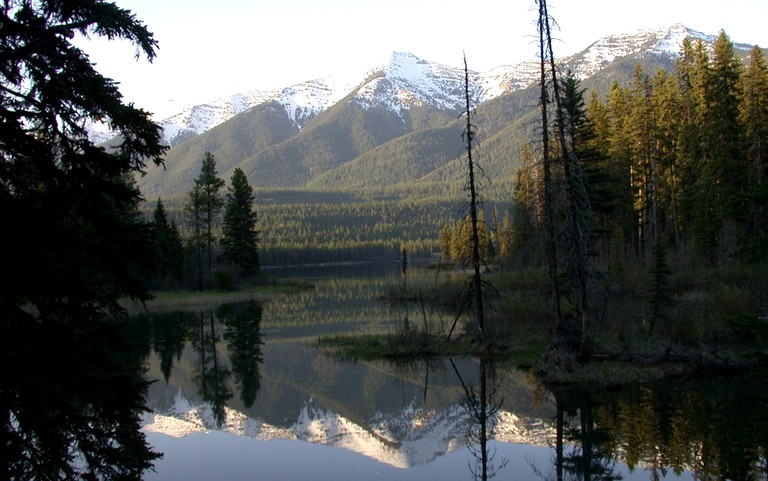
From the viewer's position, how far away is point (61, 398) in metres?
6.80

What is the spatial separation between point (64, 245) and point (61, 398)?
156 cm

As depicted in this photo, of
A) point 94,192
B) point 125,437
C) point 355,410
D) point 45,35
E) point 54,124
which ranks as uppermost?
point 45,35

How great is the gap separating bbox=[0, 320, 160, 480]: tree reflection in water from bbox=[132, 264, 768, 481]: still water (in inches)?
266

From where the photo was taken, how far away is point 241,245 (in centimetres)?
6744

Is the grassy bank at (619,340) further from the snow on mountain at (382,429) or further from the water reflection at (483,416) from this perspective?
the snow on mountain at (382,429)

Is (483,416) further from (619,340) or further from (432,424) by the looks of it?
(619,340)

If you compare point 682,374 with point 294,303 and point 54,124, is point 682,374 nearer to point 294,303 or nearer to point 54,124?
point 54,124

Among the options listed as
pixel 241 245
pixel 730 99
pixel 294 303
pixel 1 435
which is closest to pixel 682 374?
pixel 1 435

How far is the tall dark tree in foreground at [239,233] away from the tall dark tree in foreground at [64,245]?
59798mm

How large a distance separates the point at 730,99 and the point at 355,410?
35120 millimetres

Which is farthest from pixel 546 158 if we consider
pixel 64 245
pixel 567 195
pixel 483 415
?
pixel 64 245

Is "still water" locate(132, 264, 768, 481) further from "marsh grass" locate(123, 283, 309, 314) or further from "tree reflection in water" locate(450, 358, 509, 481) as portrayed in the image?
"marsh grass" locate(123, 283, 309, 314)

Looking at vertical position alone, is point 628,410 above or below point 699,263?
below

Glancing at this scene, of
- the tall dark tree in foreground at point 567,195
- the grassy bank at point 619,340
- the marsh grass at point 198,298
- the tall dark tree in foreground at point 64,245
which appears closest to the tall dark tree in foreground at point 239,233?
the marsh grass at point 198,298
